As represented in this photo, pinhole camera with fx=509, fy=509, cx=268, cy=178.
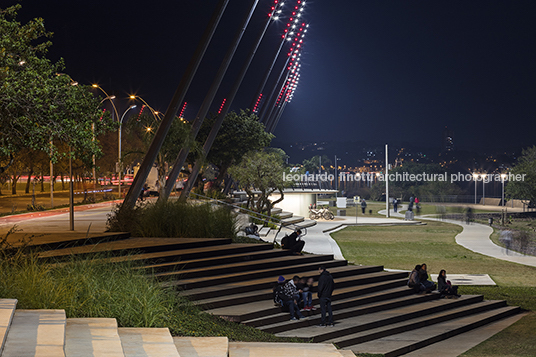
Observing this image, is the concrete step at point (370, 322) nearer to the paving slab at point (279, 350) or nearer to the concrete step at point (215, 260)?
the paving slab at point (279, 350)

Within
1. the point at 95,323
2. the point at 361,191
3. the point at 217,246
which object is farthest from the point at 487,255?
the point at 361,191

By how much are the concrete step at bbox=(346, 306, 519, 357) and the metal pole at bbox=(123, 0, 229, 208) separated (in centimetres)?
964

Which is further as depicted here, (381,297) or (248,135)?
(248,135)

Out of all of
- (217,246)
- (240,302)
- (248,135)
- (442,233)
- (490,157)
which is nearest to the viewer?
(240,302)

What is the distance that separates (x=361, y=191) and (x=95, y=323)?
112879 millimetres

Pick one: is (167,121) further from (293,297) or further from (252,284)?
(293,297)

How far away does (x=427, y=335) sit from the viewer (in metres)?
12.0

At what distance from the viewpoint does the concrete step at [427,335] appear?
1070 cm

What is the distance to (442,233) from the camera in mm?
37781

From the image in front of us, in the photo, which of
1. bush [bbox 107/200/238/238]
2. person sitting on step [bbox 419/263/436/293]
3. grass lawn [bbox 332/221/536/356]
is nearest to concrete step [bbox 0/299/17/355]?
grass lawn [bbox 332/221/536/356]

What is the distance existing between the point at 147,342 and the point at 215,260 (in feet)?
23.8

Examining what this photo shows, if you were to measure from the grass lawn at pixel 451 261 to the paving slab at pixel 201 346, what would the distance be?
6.11 m

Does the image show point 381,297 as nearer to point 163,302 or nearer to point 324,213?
point 163,302

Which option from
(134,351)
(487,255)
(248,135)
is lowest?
(487,255)
